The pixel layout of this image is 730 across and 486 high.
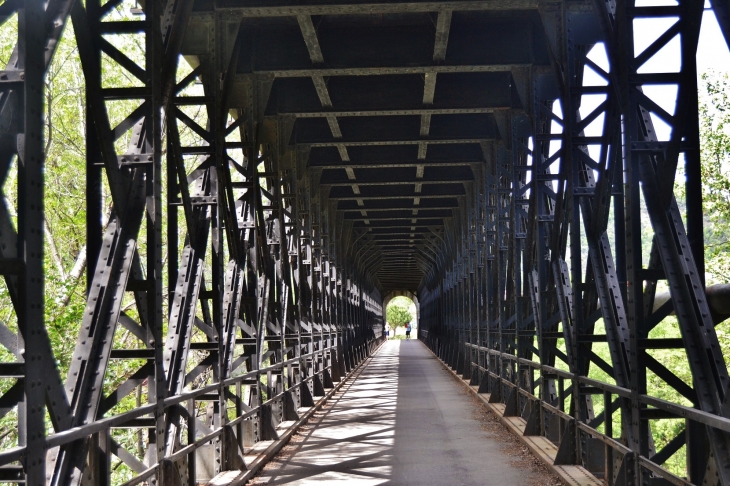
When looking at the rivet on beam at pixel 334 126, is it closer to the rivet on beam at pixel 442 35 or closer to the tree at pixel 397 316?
the rivet on beam at pixel 442 35

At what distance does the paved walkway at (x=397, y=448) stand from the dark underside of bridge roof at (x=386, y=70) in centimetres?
534

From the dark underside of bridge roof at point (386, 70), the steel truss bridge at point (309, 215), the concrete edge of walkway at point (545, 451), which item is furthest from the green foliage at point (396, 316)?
the concrete edge of walkway at point (545, 451)

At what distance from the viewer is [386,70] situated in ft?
40.7

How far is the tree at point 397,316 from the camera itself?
503ft

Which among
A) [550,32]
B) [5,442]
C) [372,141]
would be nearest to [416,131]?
[372,141]

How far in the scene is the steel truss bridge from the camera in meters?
4.91

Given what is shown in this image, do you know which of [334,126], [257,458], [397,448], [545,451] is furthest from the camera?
[334,126]

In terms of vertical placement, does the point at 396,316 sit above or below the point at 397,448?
above

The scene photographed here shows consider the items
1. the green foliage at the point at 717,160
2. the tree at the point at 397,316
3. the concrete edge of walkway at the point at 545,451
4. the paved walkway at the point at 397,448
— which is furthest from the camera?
the tree at the point at 397,316

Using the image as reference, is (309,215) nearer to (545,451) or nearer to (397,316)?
(545,451)

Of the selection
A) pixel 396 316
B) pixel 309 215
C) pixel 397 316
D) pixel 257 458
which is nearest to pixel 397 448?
pixel 257 458

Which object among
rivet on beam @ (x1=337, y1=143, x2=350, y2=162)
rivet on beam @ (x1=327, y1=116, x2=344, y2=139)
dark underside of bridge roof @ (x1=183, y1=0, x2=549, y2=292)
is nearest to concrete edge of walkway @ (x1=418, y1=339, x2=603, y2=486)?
dark underside of bridge roof @ (x1=183, y1=0, x2=549, y2=292)

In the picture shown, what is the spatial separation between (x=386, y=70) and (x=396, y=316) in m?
143

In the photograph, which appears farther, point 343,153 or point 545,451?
point 343,153
